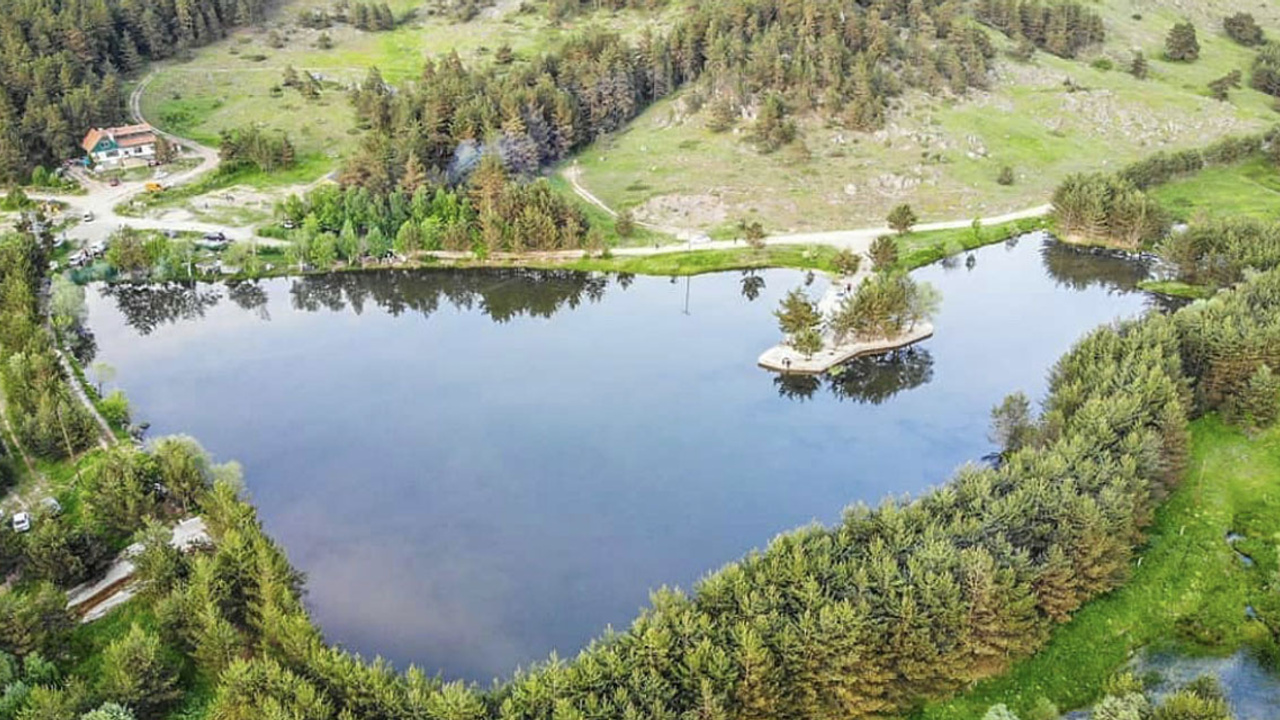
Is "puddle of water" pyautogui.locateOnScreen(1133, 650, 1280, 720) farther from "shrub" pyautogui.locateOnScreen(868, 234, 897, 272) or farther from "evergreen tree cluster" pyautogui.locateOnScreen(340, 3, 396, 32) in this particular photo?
"evergreen tree cluster" pyautogui.locateOnScreen(340, 3, 396, 32)

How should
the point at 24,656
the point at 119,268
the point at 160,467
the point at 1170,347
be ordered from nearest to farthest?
the point at 24,656 < the point at 160,467 < the point at 1170,347 < the point at 119,268

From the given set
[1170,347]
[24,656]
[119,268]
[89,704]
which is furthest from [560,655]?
[119,268]

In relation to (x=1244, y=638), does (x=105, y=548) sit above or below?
above

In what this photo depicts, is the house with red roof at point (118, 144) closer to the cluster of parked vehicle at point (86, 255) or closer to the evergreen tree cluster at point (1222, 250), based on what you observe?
the cluster of parked vehicle at point (86, 255)

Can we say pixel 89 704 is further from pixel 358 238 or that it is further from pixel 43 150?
pixel 43 150

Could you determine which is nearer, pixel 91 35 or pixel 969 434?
pixel 969 434

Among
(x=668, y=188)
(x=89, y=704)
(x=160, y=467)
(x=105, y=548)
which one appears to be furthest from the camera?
(x=668, y=188)

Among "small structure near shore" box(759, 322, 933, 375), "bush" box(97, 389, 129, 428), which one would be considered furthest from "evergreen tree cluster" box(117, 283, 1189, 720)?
"small structure near shore" box(759, 322, 933, 375)
